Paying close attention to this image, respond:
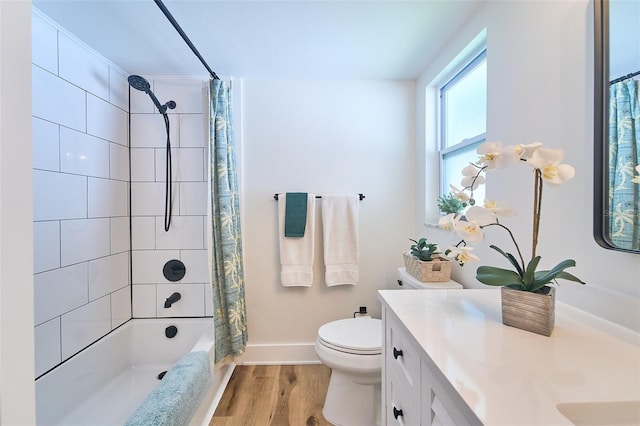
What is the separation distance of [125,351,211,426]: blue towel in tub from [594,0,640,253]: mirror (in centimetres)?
147

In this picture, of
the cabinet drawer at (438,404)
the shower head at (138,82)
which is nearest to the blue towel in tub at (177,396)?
the cabinet drawer at (438,404)

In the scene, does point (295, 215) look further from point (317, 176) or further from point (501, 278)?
point (501, 278)

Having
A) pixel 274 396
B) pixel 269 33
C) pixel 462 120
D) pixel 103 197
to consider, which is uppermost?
pixel 269 33

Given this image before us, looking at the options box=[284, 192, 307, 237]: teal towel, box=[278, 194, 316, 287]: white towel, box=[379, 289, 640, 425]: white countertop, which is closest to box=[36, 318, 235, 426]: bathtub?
box=[278, 194, 316, 287]: white towel

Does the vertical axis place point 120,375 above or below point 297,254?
below

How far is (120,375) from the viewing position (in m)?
1.67

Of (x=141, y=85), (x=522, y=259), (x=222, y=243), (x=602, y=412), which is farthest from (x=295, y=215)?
(x=602, y=412)

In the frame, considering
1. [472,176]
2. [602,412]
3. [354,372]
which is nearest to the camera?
[602,412]

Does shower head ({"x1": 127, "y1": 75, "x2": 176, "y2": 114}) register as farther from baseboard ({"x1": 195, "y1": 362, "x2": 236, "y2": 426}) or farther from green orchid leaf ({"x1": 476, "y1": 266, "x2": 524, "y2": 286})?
green orchid leaf ({"x1": 476, "y1": 266, "x2": 524, "y2": 286})

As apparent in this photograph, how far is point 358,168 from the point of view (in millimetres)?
1979

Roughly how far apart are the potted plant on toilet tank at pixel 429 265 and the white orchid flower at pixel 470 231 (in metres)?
0.75

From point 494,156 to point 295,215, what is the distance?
1325 millimetres

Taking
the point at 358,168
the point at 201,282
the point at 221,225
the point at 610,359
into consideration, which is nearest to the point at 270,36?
the point at 358,168

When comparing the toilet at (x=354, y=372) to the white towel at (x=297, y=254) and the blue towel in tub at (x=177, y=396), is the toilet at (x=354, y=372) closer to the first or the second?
the white towel at (x=297, y=254)
